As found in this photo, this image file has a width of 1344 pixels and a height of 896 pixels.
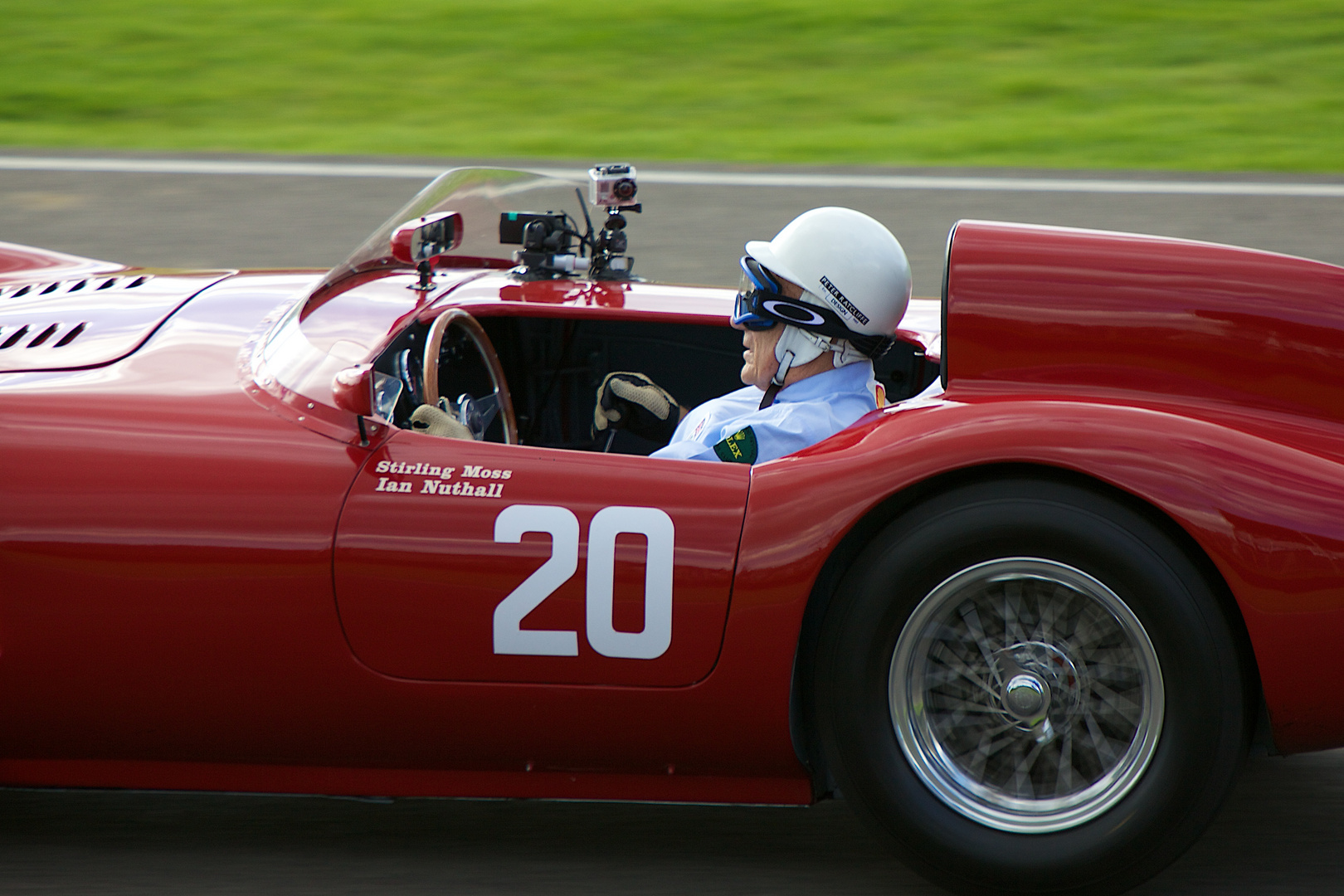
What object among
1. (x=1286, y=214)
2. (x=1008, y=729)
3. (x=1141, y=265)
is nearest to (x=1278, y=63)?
(x=1286, y=214)

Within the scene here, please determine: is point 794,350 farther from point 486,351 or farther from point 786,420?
point 486,351

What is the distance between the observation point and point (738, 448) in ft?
9.77

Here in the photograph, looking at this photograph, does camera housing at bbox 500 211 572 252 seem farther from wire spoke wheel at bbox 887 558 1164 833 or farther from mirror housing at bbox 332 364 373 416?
wire spoke wheel at bbox 887 558 1164 833

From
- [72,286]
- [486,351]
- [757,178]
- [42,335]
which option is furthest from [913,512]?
[757,178]

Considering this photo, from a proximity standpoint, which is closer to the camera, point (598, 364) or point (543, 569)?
point (543, 569)

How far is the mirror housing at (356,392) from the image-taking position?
2846 millimetres

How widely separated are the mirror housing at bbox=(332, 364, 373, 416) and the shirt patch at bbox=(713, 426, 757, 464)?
2.18 ft

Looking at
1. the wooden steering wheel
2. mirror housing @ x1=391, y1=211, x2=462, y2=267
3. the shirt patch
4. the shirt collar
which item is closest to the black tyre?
the shirt patch

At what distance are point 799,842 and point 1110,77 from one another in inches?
346

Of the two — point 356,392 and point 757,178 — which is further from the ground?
point 356,392

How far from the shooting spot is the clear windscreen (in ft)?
11.4

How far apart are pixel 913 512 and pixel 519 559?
0.69 m

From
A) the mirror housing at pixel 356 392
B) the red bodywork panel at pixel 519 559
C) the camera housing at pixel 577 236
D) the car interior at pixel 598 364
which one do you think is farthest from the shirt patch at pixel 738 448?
the camera housing at pixel 577 236

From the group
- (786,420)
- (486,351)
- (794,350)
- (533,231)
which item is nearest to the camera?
(786,420)
